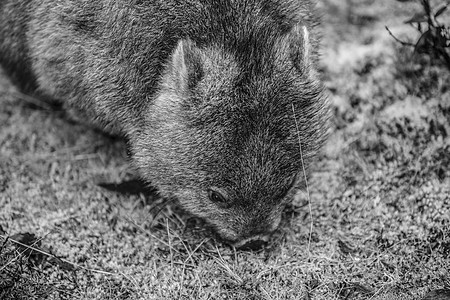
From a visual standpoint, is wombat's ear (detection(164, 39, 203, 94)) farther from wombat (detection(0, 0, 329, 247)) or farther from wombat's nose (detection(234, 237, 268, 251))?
wombat's nose (detection(234, 237, 268, 251))

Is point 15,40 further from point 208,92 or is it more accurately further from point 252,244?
point 252,244

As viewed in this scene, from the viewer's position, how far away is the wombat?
3576 millimetres

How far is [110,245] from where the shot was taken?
13.3ft

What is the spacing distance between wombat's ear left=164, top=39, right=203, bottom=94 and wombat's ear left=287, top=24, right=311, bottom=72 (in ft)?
1.99

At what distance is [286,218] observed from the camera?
429cm

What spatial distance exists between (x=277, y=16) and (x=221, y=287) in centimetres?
179

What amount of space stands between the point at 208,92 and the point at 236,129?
279 mm

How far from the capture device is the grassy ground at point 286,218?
12.0ft

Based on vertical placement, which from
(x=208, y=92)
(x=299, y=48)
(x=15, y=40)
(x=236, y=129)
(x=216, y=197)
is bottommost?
(x=216, y=197)

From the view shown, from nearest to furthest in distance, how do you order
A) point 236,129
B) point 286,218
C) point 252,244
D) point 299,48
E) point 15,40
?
point 236,129 < point 299,48 < point 252,244 < point 286,218 < point 15,40

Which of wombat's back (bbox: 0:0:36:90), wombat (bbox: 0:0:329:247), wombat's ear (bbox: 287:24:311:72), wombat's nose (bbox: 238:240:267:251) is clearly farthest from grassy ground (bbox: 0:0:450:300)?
wombat's ear (bbox: 287:24:311:72)

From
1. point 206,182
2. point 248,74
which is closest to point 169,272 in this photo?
point 206,182

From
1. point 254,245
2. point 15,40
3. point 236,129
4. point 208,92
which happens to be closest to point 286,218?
point 254,245

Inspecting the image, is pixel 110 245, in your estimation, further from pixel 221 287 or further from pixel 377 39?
pixel 377 39
